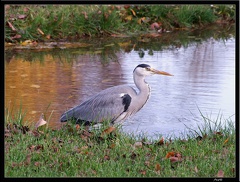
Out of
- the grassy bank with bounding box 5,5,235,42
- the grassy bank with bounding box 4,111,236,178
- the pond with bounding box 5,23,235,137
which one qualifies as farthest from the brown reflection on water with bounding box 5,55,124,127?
the grassy bank with bounding box 4,111,236,178

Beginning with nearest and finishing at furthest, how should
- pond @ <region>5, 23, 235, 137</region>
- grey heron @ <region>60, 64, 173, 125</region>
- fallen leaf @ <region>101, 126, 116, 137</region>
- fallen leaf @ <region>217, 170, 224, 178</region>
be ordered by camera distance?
1. fallen leaf @ <region>217, 170, 224, 178</region>
2. fallen leaf @ <region>101, 126, 116, 137</region>
3. grey heron @ <region>60, 64, 173, 125</region>
4. pond @ <region>5, 23, 235, 137</region>

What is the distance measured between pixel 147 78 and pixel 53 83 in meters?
1.70

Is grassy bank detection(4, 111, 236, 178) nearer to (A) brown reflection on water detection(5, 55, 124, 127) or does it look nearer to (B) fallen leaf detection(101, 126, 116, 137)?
(B) fallen leaf detection(101, 126, 116, 137)

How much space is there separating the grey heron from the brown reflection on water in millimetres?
516

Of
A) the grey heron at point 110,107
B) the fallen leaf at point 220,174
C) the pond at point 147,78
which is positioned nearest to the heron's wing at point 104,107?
the grey heron at point 110,107

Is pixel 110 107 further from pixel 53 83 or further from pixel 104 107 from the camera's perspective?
pixel 53 83

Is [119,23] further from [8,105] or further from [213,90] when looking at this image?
[8,105]

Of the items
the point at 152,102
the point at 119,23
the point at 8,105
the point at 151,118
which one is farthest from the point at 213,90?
the point at 119,23

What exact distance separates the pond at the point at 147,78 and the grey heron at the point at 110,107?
0.80 feet

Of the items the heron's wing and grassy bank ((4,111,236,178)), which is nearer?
grassy bank ((4,111,236,178))

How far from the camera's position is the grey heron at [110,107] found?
22.6 ft

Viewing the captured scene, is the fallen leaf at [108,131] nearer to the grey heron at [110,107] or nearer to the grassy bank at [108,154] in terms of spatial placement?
the grassy bank at [108,154]

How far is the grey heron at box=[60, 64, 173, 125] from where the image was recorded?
272 inches

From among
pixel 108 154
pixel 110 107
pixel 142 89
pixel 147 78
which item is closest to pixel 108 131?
pixel 108 154
